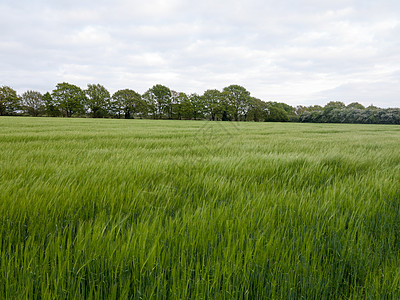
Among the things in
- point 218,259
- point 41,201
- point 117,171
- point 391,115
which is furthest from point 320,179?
point 391,115

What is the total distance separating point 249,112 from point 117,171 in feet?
214

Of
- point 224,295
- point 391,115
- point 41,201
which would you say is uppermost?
point 391,115

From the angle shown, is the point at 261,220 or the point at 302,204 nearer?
the point at 261,220

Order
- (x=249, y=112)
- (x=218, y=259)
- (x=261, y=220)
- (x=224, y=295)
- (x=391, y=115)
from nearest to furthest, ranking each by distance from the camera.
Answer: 1. (x=224, y=295)
2. (x=218, y=259)
3. (x=261, y=220)
4. (x=391, y=115)
5. (x=249, y=112)

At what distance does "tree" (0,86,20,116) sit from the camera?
5069cm

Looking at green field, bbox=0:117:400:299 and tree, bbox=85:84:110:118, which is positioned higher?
tree, bbox=85:84:110:118

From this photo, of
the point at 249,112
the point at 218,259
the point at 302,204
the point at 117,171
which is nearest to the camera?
the point at 218,259

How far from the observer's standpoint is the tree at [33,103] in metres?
56.5

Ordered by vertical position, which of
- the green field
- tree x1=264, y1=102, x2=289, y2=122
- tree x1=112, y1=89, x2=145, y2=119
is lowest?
the green field

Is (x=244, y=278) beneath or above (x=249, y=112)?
beneath

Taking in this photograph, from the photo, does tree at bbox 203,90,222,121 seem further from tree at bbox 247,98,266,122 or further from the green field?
the green field

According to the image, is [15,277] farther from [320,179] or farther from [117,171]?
[320,179]

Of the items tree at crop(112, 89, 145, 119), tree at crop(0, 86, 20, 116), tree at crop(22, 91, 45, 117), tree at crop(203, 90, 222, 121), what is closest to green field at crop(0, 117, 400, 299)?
tree at crop(203, 90, 222, 121)

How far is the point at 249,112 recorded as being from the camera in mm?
63469
